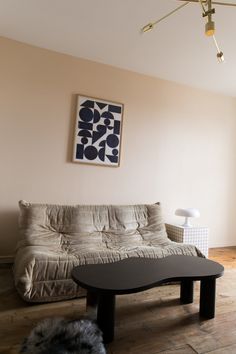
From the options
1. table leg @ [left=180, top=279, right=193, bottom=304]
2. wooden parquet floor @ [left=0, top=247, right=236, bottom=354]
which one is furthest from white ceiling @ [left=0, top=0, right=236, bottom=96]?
wooden parquet floor @ [left=0, top=247, right=236, bottom=354]

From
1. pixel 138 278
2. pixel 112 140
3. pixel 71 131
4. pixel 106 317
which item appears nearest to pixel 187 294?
pixel 138 278

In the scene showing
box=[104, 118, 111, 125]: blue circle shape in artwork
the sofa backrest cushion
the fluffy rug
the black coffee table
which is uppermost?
box=[104, 118, 111, 125]: blue circle shape in artwork

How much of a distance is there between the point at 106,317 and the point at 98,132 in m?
2.40

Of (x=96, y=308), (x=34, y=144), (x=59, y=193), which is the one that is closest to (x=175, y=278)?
(x=96, y=308)

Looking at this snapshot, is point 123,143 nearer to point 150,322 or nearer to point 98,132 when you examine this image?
point 98,132

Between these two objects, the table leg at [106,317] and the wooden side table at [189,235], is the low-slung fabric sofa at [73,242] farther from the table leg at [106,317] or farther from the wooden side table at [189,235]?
the table leg at [106,317]

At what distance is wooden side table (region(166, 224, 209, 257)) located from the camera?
3.61 m

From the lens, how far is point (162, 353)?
1.71m

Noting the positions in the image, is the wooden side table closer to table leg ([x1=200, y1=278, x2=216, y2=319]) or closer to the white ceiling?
table leg ([x1=200, y1=278, x2=216, y2=319])

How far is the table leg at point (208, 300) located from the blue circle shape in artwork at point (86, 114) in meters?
2.40

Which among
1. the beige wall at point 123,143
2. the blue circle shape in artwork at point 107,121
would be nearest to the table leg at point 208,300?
the beige wall at point 123,143

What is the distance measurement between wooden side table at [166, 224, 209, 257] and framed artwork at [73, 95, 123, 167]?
1.21m

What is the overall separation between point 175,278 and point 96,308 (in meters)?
0.63

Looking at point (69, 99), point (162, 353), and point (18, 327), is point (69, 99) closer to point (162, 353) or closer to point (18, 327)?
point (18, 327)
